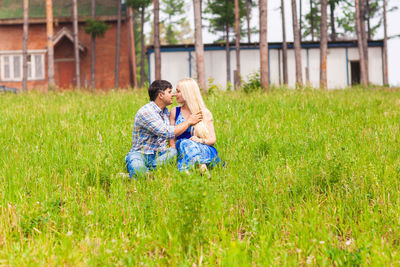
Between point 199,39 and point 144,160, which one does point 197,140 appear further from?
point 199,39

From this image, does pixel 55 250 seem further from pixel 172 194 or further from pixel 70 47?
pixel 70 47

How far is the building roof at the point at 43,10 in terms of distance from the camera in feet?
90.2

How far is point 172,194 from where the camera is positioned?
2934 millimetres

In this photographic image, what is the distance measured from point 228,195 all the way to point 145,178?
1209 millimetres

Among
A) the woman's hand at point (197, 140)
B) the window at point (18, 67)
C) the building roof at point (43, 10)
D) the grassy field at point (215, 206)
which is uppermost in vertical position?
the building roof at point (43, 10)

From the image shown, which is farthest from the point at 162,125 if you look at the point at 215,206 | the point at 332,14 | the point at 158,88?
the point at 332,14

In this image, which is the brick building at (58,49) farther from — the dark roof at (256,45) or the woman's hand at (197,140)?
the woman's hand at (197,140)

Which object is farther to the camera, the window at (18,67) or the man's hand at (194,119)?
the window at (18,67)

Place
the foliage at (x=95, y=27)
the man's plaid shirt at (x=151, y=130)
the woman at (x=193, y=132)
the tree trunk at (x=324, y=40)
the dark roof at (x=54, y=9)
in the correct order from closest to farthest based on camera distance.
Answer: the woman at (x=193, y=132) → the man's plaid shirt at (x=151, y=130) → the tree trunk at (x=324, y=40) → the foliage at (x=95, y=27) → the dark roof at (x=54, y=9)

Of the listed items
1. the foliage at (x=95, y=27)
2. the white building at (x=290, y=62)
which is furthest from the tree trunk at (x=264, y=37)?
the foliage at (x=95, y=27)

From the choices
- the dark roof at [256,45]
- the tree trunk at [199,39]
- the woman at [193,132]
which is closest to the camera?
the woman at [193,132]

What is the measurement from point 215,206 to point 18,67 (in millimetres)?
29038

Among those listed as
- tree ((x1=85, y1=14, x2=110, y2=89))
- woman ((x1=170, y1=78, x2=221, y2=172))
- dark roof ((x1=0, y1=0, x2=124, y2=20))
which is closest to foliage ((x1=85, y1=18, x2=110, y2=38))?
tree ((x1=85, y1=14, x2=110, y2=89))

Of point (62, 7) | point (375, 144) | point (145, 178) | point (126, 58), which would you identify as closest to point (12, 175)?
point (145, 178)
